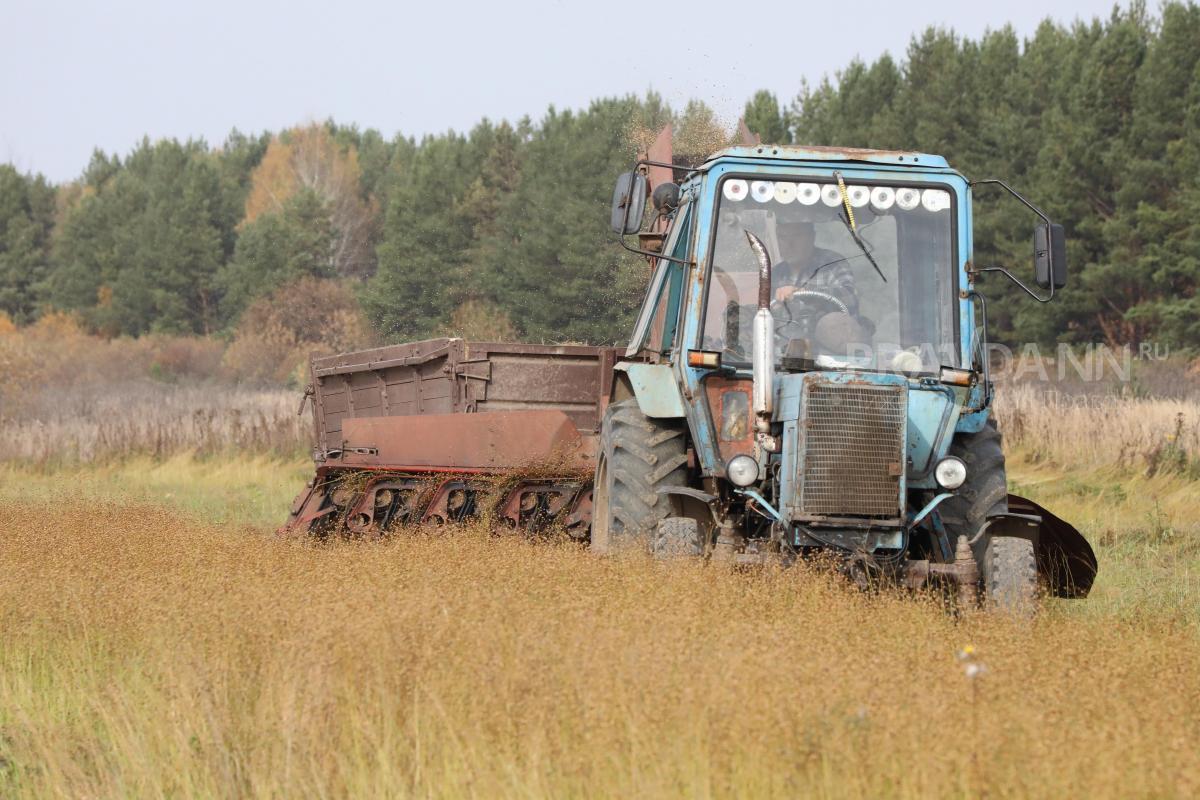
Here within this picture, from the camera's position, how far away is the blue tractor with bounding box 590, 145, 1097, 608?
707cm

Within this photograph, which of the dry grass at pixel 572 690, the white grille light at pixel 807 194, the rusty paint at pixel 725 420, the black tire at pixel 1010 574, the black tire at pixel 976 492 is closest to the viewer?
the dry grass at pixel 572 690

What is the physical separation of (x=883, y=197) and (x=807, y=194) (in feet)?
1.32

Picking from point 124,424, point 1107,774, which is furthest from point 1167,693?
point 124,424

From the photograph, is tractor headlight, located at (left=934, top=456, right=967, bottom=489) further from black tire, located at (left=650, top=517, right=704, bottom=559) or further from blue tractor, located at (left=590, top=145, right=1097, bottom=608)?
black tire, located at (left=650, top=517, right=704, bottom=559)

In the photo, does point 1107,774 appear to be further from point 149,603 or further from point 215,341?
point 215,341

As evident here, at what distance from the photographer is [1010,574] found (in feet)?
23.1

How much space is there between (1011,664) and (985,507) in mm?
2146

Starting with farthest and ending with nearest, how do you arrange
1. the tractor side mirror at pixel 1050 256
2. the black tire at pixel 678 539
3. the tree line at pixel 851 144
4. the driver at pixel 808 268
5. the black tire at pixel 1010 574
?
the tree line at pixel 851 144 → the driver at pixel 808 268 → the tractor side mirror at pixel 1050 256 → the black tire at pixel 678 539 → the black tire at pixel 1010 574

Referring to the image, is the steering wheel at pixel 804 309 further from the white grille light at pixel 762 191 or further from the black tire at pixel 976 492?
the black tire at pixel 976 492

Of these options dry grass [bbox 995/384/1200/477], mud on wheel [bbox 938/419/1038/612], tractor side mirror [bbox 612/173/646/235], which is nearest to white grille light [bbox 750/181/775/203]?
tractor side mirror [bbox 612/173/646/235]

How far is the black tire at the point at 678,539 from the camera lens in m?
7.23

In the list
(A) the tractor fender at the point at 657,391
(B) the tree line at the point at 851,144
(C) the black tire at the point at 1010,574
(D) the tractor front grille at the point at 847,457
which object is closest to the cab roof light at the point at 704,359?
(A) the tractor fender at the point at 657,391

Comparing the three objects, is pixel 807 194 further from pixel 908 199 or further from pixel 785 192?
pixel 908 199

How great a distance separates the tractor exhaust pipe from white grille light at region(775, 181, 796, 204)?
0.98 metres
